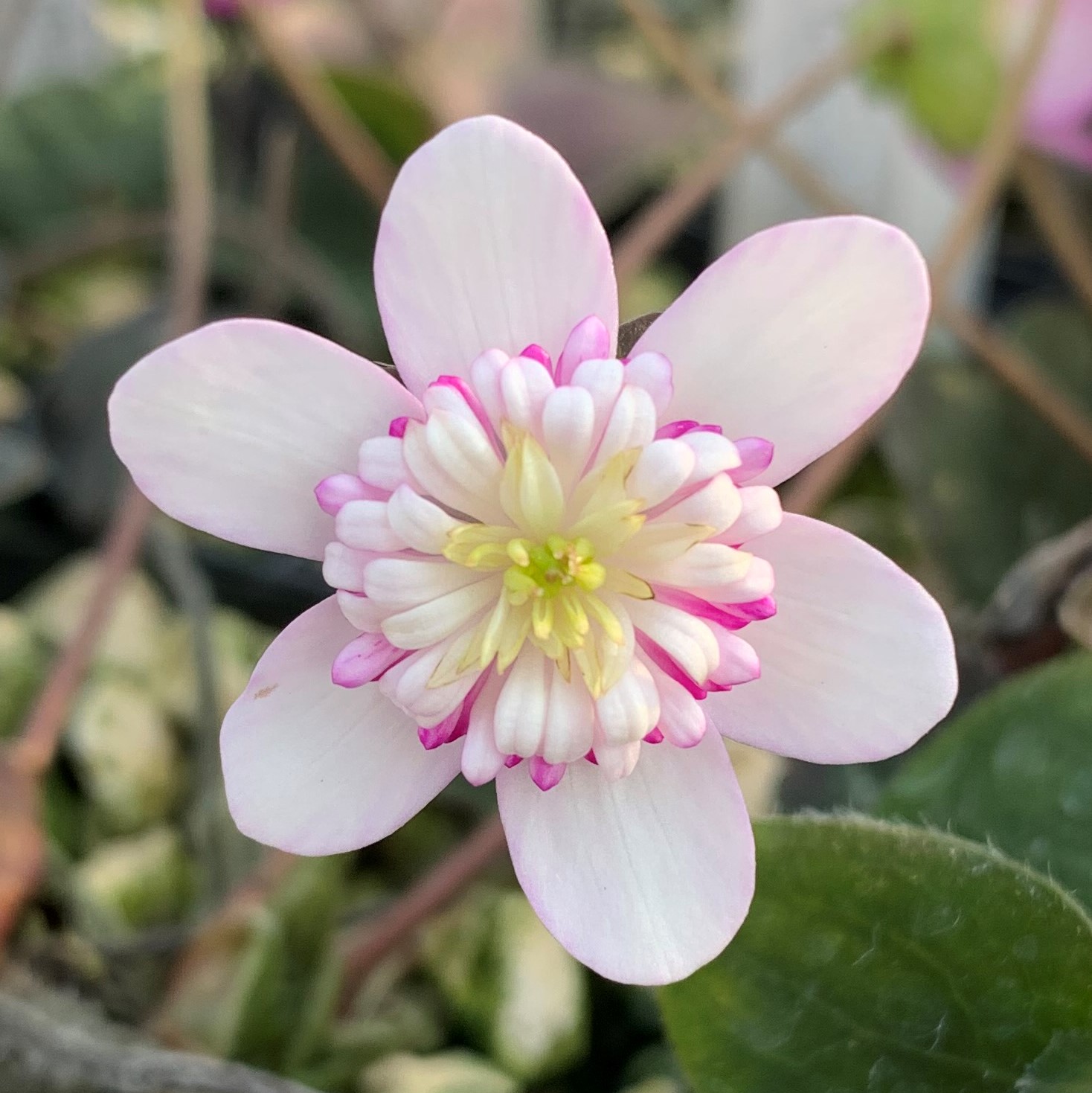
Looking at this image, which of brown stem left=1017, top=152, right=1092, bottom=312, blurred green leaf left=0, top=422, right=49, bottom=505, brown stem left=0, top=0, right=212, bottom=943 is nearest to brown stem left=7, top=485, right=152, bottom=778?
brown stem left=0, top=0, right=212, bottom=943

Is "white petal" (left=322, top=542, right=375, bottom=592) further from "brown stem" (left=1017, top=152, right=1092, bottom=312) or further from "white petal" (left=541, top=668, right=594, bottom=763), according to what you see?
"brown stem" (left=1017, top=152, right=1092, bottom=312)

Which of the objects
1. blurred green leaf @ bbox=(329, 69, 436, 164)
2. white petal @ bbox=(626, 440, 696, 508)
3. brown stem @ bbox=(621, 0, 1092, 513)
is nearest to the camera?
white petal @ bbox=(626, 440, 696, 508)

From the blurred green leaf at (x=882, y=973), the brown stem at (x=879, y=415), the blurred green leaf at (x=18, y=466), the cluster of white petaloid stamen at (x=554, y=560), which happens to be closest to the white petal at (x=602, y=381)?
the cluster of white petaloid stamen at (x=554, y=560)

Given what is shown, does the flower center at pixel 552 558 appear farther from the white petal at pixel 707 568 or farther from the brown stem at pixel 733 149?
the brown stem at pixel 733 149

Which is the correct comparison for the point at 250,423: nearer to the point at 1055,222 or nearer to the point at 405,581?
the point at 405,581

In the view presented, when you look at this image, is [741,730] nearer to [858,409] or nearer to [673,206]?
[858,409]
